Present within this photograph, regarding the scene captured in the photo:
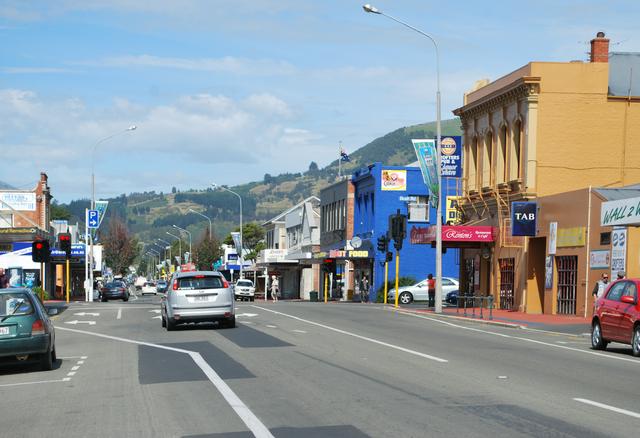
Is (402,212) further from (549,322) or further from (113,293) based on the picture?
(549,322)

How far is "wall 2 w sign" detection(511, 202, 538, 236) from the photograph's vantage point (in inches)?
1572

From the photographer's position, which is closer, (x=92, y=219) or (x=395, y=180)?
(x=92, y=219)

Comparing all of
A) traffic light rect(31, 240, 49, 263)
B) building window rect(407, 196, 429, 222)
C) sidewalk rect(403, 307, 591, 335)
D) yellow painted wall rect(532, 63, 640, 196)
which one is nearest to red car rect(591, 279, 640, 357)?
sidewalk rect(403, 307, 591, 335)

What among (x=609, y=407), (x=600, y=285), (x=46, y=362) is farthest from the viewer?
(x=600, y=285)

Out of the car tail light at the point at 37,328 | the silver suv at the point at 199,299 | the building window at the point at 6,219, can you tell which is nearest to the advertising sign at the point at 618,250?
the silver suv at the point at 199,299

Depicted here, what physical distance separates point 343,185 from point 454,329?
46.6m

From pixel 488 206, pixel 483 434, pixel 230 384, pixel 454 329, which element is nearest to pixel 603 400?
pixel 483 434

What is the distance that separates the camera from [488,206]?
4566cm

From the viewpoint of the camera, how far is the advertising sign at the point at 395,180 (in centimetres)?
6712

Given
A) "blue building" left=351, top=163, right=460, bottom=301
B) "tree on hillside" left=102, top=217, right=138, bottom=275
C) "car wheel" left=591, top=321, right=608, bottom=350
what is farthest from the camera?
"tree on hillside" left=102, top=217, right=138, bottom=275

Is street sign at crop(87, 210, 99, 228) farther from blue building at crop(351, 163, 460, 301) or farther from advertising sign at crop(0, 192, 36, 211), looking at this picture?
advertising sign at crop(0, 192, 36, 211)

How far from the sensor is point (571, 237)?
37594 millimetres

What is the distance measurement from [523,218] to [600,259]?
521 centimetres

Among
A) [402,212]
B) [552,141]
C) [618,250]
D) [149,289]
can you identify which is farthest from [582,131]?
[149,289]
